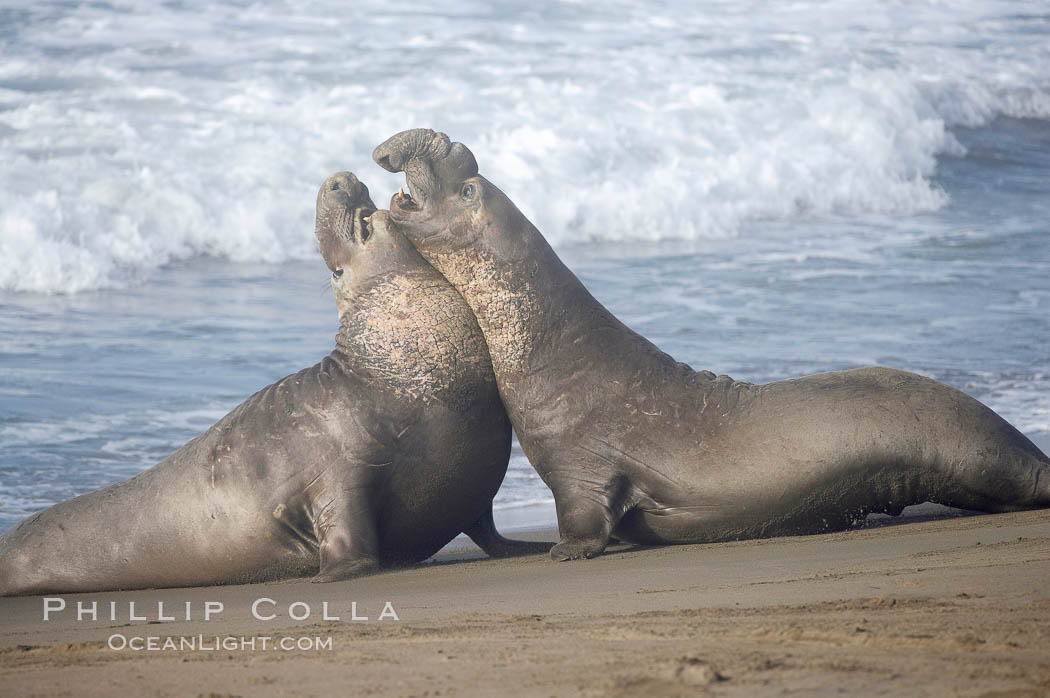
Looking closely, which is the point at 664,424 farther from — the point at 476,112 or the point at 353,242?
the point at 476,112

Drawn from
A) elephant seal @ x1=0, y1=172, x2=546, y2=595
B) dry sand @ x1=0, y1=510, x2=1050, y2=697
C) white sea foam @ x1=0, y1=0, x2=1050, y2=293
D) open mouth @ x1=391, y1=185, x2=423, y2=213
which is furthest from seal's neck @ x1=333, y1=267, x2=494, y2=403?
white sea foam @ x1=0, y1=0, x2=1050, y2=293

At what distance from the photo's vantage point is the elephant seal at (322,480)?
625 centimetres

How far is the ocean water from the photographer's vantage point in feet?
35.7

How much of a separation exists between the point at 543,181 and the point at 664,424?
13.1 metres

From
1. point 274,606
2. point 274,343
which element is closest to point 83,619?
point 274,606

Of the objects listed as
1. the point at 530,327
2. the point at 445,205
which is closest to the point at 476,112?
the point at 445,205

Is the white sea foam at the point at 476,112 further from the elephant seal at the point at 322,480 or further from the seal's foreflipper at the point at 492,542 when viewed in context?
the seal's foreflipper at the point at 492,542

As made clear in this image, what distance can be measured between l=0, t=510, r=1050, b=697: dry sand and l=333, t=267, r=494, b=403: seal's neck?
982 mm

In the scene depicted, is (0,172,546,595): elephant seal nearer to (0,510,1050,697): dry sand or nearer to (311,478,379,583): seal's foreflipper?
(311,478,379,583): seal's foreflipper

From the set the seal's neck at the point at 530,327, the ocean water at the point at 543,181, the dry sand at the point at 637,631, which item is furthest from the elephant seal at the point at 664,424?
the ocean water at the point at 543,181

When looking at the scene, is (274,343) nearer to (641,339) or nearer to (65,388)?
(65,388)

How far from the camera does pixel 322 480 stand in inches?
243

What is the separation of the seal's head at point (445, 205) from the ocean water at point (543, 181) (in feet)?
6.47

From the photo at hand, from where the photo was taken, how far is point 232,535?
20.6 feet
